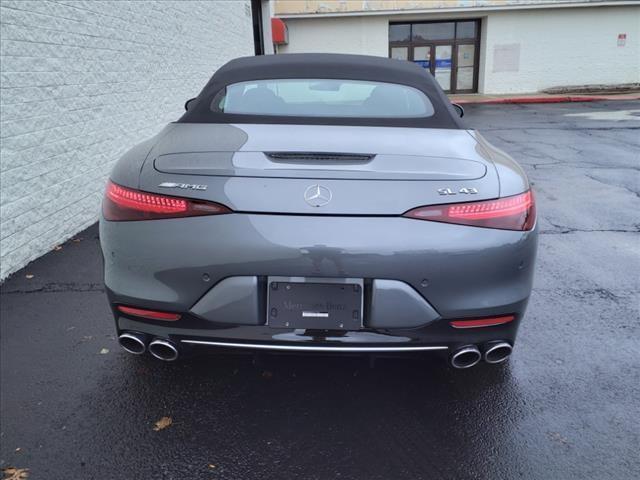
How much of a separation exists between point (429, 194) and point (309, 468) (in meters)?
1.22

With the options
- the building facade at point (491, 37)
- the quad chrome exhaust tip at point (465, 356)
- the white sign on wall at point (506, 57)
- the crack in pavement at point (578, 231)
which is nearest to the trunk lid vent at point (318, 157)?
the quad chrome exhaust tip at point (465, 356)

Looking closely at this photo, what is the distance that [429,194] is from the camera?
2135mm

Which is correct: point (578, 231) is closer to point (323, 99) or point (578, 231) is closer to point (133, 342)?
point (323, 99)

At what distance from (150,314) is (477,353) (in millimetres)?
1402

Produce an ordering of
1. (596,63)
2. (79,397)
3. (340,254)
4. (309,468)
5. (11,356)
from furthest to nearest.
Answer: (596,63) < (11,356) < (79,397) < (309,468) < (340,254)

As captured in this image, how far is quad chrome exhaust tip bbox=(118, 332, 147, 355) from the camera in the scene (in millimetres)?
2379

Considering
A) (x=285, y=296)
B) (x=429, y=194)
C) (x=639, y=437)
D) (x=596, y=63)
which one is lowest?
(x=596, y=63)

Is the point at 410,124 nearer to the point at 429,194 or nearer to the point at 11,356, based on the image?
the point at 429,194

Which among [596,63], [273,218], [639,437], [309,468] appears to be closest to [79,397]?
[309,468]

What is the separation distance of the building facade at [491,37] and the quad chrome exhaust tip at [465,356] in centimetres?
2315

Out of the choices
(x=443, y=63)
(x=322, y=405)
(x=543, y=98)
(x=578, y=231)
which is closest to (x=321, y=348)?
(x=322, y=405)

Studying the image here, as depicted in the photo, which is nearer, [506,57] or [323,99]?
[323,99]

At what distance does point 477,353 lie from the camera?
232 centimetres

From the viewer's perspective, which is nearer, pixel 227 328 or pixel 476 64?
pixel 227 328
